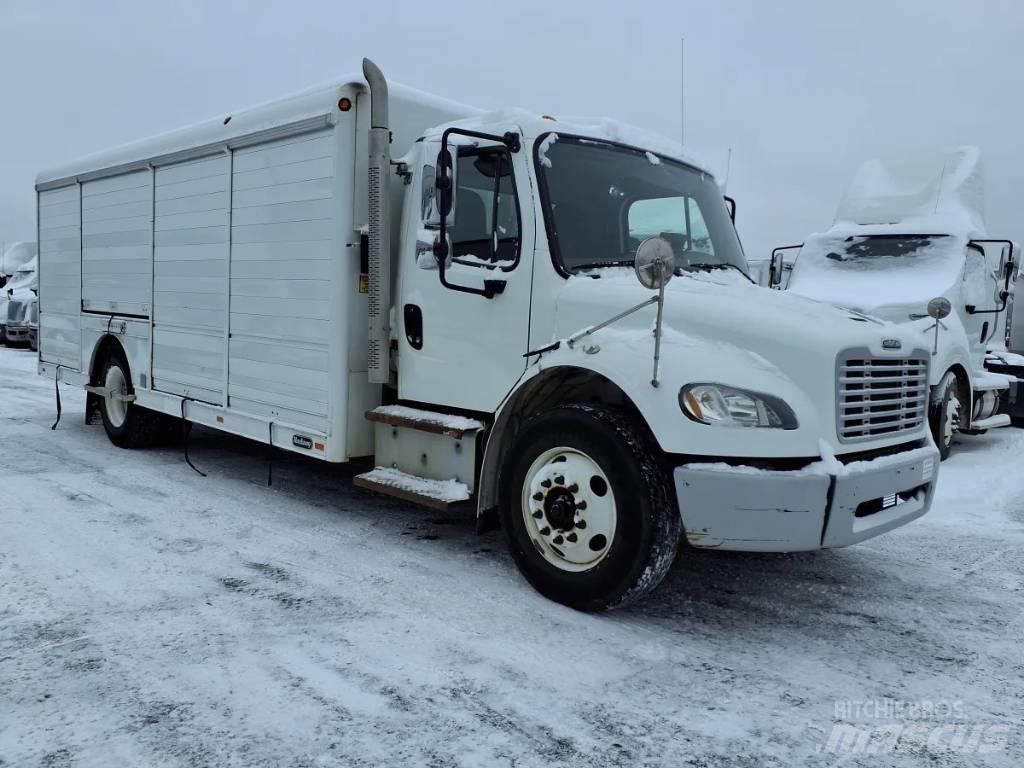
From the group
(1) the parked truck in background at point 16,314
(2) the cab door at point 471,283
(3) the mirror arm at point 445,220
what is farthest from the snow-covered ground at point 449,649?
(1) the parked truck in background at point 16,314

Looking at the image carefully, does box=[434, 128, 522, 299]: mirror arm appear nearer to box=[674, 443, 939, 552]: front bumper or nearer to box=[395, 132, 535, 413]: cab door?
box=[395, 132, 535, 413]: cab door

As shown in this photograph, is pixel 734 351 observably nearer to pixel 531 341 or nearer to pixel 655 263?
pixel 655 263

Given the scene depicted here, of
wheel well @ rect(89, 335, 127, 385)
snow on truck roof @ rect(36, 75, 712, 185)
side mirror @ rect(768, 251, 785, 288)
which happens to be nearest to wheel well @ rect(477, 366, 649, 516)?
snow on truck roof @ rect(36, 75, 712, 185)

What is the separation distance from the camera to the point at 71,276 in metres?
9.35

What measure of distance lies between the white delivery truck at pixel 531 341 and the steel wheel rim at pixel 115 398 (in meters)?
1.69

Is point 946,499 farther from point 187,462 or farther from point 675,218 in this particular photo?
point 187,462

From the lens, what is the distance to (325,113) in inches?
217

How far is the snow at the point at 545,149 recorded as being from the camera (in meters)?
4.71

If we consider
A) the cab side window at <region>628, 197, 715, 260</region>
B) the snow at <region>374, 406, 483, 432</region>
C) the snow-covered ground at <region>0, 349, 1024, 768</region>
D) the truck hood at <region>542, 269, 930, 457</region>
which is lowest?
the snow-covered ground at <region>0, 349, 1024, 768</region>

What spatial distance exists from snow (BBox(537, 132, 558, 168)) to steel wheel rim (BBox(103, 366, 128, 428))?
223 inches

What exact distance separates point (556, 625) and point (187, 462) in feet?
16.2

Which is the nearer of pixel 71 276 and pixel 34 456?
pixel 34 456

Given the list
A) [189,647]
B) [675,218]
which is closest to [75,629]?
[189,647]

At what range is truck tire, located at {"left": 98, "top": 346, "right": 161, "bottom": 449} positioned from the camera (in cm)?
845
